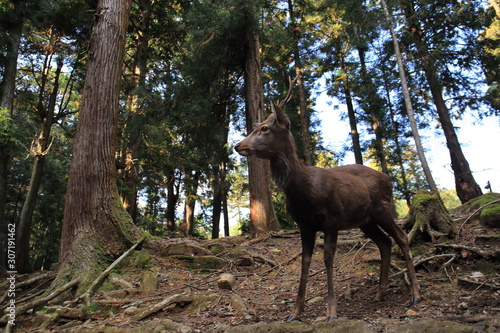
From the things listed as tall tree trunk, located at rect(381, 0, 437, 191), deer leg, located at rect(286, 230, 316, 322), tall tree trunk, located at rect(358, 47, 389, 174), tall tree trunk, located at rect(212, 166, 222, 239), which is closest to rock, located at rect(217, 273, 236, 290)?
deer leg, located at rect(286, 230, 316, 322)

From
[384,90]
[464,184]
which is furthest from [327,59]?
[464,184]

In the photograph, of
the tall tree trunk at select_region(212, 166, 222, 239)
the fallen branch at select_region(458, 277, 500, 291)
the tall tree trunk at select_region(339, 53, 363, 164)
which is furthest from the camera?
the tall tree trunk at select_region(339, 53, 363, 164)

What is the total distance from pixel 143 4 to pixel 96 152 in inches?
445

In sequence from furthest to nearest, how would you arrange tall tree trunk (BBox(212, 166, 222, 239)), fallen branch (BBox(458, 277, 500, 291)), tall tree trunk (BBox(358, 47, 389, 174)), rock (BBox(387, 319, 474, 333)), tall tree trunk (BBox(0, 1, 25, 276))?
tall tree trunk (BBox(358, 47, 389, 174))
tall tree trunk (BBox(212, 166, 222, 239))
tall tree trunk (BBox(0, 1, 25, 276))
fallen branch (BBox(458, 277, 500, 291))
rock (BBox(387, 319, 474, 333))

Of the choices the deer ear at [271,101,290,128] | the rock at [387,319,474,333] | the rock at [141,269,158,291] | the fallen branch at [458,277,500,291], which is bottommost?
the rock at [387,319,474,333]

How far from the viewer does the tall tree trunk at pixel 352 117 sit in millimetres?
21953

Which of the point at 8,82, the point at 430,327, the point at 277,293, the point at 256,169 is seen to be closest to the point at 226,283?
the point at 277,293

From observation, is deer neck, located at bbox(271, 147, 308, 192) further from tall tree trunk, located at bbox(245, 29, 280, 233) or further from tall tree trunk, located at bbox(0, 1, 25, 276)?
tall tree trunk, located at bbox(0, 1, 25, 276)

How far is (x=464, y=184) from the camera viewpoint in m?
14.7

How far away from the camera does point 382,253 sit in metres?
4.40

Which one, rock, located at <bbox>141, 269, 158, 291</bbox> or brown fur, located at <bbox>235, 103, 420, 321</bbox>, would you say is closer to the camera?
brown fur, located at <bbox>235, 103, 420, 321</bbox>

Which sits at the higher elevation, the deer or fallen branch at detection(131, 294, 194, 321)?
the deer

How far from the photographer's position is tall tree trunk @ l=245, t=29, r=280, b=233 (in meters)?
10.8

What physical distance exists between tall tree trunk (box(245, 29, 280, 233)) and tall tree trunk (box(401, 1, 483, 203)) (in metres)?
8.35
